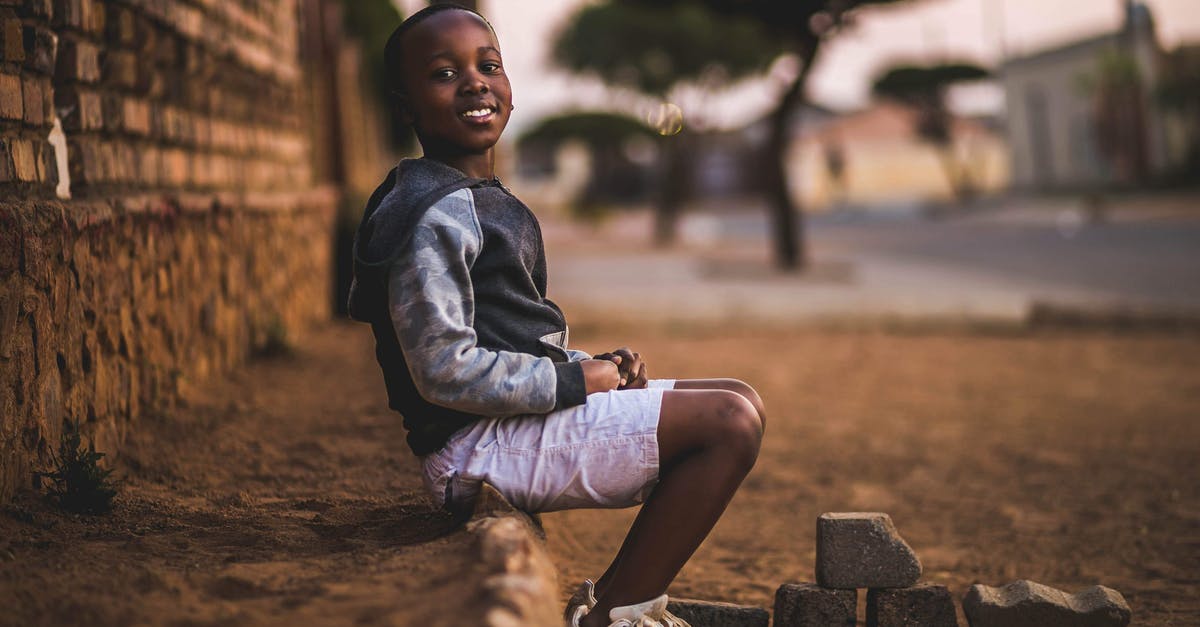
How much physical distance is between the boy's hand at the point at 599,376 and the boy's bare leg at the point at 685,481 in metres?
0.12

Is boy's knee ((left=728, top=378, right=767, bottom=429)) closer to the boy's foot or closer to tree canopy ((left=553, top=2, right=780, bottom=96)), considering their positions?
the boy's foot

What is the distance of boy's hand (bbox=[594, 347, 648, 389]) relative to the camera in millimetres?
2723

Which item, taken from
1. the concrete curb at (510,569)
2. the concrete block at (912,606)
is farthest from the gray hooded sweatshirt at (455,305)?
the concrete block at (912,606)

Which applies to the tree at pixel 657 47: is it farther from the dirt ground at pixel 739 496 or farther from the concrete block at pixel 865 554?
the concrete block at pixel 865 554

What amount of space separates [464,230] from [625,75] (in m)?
33.5

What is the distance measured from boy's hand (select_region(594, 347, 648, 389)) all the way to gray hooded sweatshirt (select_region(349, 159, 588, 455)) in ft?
0.34

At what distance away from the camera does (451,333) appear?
2449 millimetres

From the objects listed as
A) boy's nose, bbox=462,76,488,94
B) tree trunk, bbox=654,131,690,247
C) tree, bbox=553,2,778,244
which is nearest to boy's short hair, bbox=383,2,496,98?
boy's nose, bbox=462,76,488,94

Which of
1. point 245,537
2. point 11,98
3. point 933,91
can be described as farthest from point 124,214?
point 933,91

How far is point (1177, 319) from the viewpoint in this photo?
9711mm

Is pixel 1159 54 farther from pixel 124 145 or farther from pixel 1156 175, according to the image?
pixel 124 145

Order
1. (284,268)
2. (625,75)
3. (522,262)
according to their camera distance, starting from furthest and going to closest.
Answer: (625,75) → (284,268) → (522,262)

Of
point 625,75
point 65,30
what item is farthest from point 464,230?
point 625,75

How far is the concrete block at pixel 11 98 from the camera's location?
3105 millimetres
